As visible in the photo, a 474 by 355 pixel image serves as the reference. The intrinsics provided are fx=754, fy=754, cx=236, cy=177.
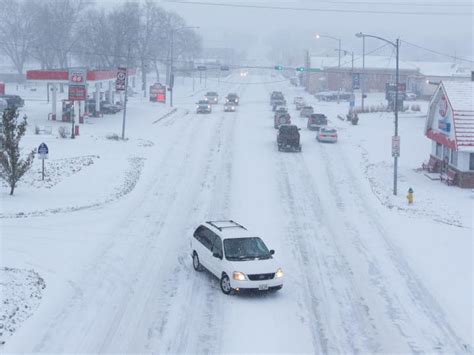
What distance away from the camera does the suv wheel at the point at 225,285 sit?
68.6 feet

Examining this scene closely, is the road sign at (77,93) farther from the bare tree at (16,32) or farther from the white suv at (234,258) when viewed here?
the bare tree at (16,32)

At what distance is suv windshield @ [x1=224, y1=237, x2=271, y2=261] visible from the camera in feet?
70.7

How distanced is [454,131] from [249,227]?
49.4 feet

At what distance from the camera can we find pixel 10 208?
105ft

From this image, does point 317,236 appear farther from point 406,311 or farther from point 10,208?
point 10,208

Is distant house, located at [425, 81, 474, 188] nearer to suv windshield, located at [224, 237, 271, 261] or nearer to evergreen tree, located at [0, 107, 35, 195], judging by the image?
suv windshield, located at [224, 237, 271, 261]

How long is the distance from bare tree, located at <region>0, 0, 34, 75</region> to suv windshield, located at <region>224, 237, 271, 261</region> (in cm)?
12357

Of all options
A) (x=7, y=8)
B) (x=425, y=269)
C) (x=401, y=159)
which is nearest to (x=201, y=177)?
(x=401, y=159)

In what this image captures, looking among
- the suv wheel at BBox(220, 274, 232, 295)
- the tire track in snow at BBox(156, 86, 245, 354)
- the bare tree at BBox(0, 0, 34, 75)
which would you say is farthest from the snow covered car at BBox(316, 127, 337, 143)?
the bare tree at BBox(0, 0, 34, 75)

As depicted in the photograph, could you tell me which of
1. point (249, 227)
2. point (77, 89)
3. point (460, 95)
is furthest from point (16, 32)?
point (249, 227)

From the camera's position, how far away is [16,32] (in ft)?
485

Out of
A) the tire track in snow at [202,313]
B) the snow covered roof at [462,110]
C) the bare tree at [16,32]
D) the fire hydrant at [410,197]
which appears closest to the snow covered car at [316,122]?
the snow covered roof at [462,110]

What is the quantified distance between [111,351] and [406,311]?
8.14m

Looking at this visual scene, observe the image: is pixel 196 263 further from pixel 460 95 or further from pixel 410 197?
pixel 460 95
